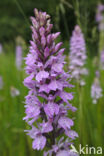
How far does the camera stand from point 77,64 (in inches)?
100

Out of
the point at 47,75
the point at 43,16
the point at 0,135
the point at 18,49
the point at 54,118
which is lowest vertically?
the point at 0,135

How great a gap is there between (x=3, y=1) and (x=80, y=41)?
521 inches

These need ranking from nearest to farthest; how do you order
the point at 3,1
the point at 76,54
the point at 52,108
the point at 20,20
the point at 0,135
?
1. the point at 52,108
2. the point at 0,135
3. the point at 76,54
4. the point at 20,20
5. the point at 3,1

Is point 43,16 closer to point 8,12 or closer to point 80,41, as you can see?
point 80,41

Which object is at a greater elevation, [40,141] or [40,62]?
[40,62]

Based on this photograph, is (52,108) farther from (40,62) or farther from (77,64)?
(77,64)

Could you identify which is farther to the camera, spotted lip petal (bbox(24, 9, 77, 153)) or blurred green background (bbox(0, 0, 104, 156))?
blurred green background (bbox(0, 0, 104, 156))

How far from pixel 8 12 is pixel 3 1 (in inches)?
28.4

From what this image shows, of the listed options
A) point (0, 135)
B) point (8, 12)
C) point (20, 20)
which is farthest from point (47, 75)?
point (8, 12)

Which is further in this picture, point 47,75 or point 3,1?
point 3,1

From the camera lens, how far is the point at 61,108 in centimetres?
100

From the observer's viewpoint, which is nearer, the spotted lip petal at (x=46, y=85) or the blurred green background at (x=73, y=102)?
the spotted lip petal at (x=46, y=85)

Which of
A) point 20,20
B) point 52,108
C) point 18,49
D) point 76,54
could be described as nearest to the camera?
point 52,108

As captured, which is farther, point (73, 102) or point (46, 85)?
point (73, 102)
